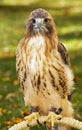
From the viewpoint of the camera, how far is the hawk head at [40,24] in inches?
202

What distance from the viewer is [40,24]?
5102 millimetres

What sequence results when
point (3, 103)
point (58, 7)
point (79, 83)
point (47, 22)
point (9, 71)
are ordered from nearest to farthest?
point (47, 22), point (3, 103), point (79, 83), point (9, 71), point (58, 7)

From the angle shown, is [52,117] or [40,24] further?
[52,117]

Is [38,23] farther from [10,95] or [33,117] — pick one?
[10,95]

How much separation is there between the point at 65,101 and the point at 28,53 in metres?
0.75

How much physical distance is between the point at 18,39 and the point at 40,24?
10265 millimetres

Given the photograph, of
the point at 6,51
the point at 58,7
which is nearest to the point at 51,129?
the point at 6,51

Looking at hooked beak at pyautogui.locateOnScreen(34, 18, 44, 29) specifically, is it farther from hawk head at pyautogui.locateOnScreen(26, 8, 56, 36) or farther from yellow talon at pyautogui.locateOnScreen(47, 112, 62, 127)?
yellow talon at pyautogui.locateOnScreen(47, 112, 62, 127)

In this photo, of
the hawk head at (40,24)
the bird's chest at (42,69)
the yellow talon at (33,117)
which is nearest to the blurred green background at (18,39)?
the yellow talon at (33,117)

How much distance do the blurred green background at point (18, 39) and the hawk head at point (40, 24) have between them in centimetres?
275

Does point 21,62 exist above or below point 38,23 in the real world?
below

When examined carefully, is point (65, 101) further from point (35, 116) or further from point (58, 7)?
point (58, 7)

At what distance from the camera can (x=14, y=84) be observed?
10.4 metres

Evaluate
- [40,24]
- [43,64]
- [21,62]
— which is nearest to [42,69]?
[43,64]
